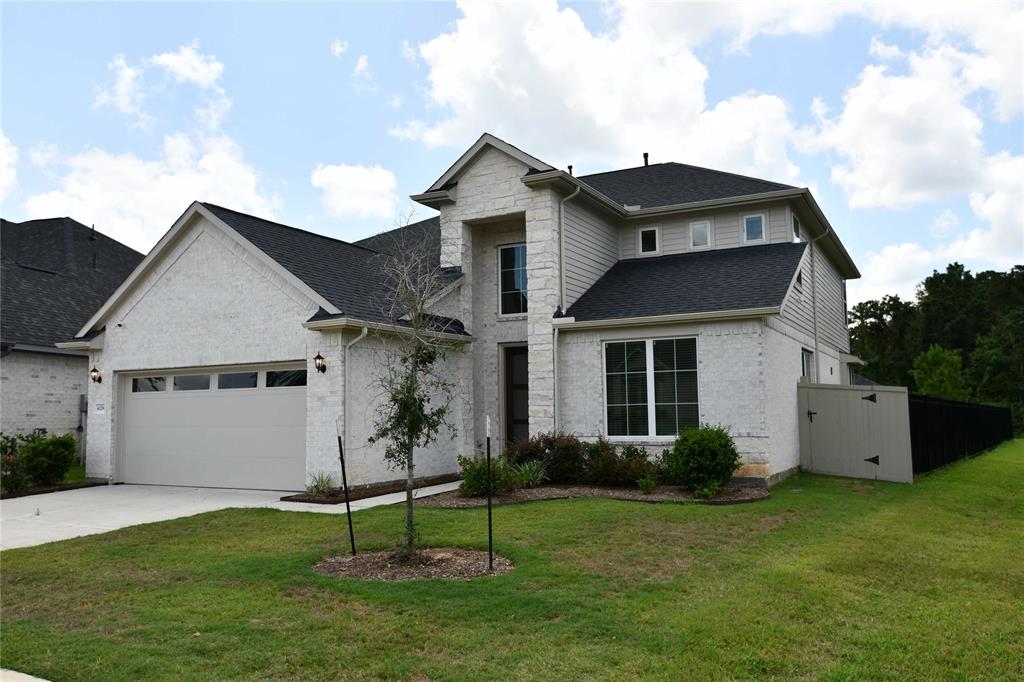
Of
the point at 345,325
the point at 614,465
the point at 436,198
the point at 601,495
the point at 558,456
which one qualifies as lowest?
the point at 601,495

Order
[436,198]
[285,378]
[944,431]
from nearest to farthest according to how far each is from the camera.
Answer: [285,378]
[436,198]
[944,431]

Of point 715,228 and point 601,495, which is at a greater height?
point 715,228

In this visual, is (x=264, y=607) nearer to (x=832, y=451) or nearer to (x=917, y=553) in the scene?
(x=917, y=553)

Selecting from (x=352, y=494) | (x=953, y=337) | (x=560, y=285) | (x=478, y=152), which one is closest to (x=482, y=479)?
(x=352, y=494)

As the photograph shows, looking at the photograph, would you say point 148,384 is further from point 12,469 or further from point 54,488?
point 12,469

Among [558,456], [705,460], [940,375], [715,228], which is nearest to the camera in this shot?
[705,460]

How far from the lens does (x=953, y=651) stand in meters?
4.82

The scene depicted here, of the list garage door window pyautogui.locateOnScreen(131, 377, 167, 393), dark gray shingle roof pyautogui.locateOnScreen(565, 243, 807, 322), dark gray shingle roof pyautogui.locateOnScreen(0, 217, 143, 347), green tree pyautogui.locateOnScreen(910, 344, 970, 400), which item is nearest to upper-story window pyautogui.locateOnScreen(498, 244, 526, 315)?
dark gray shingle roof pyautogui.locateOnScreen(565, 243, 807, 322)

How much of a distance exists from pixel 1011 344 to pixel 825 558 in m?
45.7

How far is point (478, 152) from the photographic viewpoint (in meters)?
16.0

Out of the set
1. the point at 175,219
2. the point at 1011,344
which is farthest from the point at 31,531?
the point at 1011,344

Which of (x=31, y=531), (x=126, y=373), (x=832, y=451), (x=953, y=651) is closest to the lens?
(x=953, y=651)

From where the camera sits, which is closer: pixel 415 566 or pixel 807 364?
pixel 415 566

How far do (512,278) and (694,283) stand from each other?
4060mm
